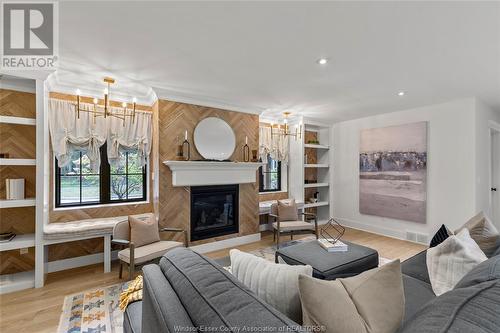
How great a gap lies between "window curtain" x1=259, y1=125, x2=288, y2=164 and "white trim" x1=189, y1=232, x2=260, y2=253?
1630mm

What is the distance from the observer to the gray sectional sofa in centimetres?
73

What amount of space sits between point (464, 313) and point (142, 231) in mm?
3035

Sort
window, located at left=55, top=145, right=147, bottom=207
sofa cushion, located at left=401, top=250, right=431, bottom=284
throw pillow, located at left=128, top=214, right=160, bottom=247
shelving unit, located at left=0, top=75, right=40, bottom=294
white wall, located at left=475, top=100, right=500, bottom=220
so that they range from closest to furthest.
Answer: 1. sofa cushion, located at left=401, top=250, right=431, bottom=284
2. shelving unit, located at left=0, top=75, right=40, bottom=294
3. throw pillow, located at left=128, top=214, right=160, bottom=247
4. window, located at left=55, top=145, right=147, bottom=207
5. white wall, located at left=475, top=100, right=500, bottom=220

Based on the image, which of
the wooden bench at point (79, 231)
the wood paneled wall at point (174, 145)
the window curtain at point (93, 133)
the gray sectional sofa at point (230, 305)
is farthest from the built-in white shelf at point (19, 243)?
the gray sectional sofa at point (230, 305)

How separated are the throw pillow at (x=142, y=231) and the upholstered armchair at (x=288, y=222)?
192cm

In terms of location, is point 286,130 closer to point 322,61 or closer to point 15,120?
point 322,61

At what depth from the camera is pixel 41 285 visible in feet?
8.88

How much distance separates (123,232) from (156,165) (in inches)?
41.6

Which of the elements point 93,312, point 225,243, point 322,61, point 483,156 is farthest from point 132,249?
point 483,156

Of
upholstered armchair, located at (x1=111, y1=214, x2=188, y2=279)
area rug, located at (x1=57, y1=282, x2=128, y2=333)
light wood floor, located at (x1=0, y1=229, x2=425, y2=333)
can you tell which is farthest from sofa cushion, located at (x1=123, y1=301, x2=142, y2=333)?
upholstered armchair, located at (x1=111, y1=214, x2=188, y2=279)

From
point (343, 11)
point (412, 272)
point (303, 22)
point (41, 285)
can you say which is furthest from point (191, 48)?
point (41, 285)

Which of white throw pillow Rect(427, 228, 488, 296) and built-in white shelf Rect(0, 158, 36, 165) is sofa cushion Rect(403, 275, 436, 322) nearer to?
white throw pillow Rect(427, 228, 488, 296)

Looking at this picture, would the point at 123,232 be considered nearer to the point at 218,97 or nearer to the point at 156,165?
the point at 156,165

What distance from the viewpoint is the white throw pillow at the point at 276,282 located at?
1046mm
